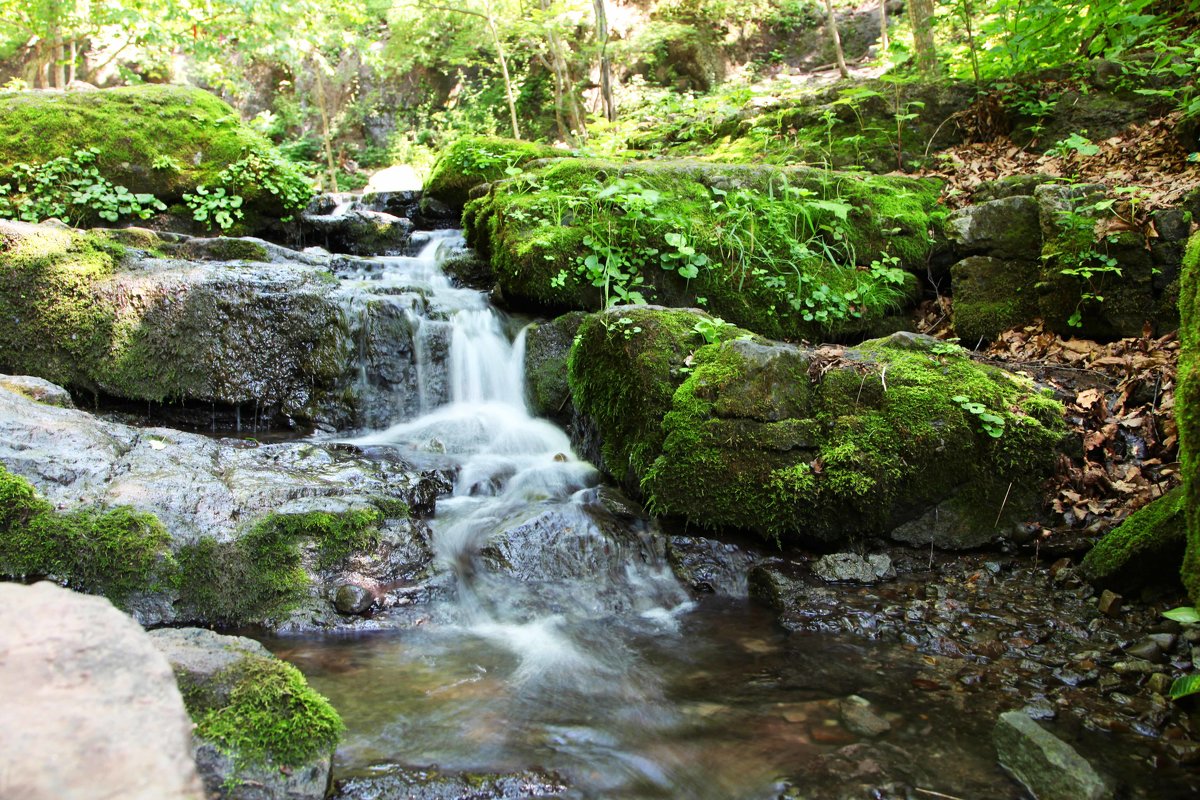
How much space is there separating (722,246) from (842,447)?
2.95 m

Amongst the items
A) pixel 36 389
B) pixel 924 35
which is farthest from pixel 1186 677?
pixel 924 35

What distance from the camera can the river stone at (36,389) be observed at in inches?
190

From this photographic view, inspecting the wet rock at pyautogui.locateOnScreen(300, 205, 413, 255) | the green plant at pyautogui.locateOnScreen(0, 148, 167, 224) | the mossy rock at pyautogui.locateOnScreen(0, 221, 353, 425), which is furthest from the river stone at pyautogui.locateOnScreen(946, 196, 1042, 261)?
the green plant at pyautogui.locateOnScreen(0, 148, 167, 224)

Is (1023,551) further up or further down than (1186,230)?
further down

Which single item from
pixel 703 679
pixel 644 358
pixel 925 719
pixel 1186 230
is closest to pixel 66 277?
pixel 644 358

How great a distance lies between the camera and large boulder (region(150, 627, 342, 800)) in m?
1.90

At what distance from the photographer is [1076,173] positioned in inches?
271

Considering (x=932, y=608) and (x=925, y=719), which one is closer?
(x=925, y=719)

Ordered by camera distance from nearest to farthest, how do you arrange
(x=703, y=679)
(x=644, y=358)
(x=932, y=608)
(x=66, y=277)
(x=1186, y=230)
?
(x=703, y=679) → (x=932, y=608) → (x=644, y=358) → (x=1186, y=230) → (x=66, y=277)

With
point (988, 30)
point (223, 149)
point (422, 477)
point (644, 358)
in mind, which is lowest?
point (422, 477)

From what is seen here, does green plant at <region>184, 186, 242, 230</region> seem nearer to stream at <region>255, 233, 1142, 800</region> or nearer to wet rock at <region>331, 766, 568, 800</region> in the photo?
stream at <region>255, 233, 1142, 800</region>

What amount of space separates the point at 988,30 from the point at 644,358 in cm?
597

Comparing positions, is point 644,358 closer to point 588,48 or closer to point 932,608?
point 932,608

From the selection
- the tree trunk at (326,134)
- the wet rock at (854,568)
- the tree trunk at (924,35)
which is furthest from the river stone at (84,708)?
the tree trunk at (326,134)
